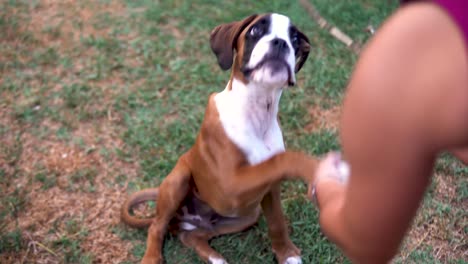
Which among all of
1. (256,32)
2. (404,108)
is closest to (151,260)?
(256,32)

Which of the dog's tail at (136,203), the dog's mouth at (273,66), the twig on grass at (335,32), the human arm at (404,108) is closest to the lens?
the human arm at (404,108)

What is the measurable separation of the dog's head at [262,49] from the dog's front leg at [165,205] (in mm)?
695

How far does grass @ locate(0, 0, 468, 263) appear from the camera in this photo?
3.42m

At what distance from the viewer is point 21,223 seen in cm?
346

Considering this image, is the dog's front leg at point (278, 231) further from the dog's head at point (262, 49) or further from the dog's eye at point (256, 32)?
the dog's eye at point (256, 32)

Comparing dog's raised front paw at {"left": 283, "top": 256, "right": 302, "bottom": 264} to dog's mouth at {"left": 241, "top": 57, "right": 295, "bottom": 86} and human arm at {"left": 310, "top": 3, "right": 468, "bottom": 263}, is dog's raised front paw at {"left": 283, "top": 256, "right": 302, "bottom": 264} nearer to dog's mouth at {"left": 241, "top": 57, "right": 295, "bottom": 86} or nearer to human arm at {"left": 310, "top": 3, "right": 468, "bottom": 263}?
dog's mouth at {"left": 241, "top": 57, "right": 295, "bottom": 86}

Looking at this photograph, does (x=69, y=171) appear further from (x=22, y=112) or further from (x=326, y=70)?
(x=326, y=70)

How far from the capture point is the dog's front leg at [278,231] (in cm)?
315

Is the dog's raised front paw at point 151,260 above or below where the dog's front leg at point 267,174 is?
below

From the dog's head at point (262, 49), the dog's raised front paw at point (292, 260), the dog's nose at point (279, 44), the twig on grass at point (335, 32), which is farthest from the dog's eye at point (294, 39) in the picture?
the twig on grass at point (335, 32)

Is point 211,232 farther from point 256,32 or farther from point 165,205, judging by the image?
point 256,32

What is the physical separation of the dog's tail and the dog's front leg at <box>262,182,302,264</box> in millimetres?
741

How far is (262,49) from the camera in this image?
8.96 ft

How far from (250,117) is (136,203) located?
1094mm
